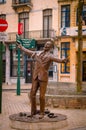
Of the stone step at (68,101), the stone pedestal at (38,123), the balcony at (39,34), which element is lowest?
the stone step at (68,101)

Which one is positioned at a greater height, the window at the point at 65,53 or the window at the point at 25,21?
the window at the point at 25,21

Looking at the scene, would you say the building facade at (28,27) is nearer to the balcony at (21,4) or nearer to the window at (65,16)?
the balcony at (21,4)

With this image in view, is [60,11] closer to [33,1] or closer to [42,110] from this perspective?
[33,1]

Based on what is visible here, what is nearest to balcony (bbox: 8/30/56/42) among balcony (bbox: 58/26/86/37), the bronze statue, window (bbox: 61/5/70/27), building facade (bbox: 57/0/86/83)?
building facade (bbox: 57/0/86/83)

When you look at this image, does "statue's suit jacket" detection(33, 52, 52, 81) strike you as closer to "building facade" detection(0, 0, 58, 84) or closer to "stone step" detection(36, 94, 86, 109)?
"stone step" detection(36, 94, 86, 109)

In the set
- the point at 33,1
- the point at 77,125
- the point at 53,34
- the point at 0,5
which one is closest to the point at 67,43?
the point at 53,34

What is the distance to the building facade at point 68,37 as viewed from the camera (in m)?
32.2

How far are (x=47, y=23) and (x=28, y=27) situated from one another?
7.22 ft

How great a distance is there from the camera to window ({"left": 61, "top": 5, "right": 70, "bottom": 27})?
32.8 meters

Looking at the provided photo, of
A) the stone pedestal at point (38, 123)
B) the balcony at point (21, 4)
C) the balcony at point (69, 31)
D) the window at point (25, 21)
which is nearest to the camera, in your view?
the stone pedestal at point (38, 123)

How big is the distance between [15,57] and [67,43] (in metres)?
6.13

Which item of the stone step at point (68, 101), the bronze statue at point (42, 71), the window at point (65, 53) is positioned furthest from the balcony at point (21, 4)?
the bronze statue at point (42, 71)

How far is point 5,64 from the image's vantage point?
36375mm

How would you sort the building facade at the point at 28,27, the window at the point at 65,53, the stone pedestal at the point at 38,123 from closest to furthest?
the stone pedestal at the point at 38,123
the window at the point at 65,53
the building facade at the point at 28,27
